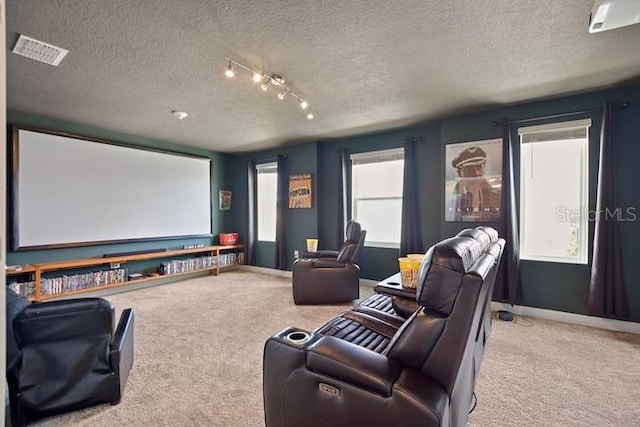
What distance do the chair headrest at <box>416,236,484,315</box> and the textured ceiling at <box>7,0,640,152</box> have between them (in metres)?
1.57

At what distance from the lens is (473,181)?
3.86 m

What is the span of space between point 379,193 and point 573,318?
284 cm

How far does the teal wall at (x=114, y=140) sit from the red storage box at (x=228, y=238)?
0.23 meters

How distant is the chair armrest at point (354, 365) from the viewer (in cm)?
A: 119

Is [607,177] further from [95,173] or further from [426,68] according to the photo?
[95,173]

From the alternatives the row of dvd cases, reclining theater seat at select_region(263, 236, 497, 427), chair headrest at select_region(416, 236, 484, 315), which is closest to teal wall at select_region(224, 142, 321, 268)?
the row of dvd cases

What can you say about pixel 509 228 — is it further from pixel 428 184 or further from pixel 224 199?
pixel 224 199

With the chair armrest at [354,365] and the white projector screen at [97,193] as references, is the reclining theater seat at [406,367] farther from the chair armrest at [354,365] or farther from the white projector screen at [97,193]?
the white projector screen at [97,193]

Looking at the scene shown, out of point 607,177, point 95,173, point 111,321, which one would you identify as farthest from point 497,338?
point 95,173

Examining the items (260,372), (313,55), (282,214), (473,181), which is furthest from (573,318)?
(282,214)

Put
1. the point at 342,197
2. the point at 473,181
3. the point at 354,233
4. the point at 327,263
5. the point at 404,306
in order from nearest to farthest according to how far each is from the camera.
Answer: the point at 404,306 → the point at 473,181 → the point at 327,263 → the point at 354,233 → the point at 342,197

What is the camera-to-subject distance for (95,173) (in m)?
4.48

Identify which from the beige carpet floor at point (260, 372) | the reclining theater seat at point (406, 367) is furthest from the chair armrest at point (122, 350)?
the reclining theater seat at point (406, 367)

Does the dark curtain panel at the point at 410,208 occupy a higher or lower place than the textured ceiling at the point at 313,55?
lower
